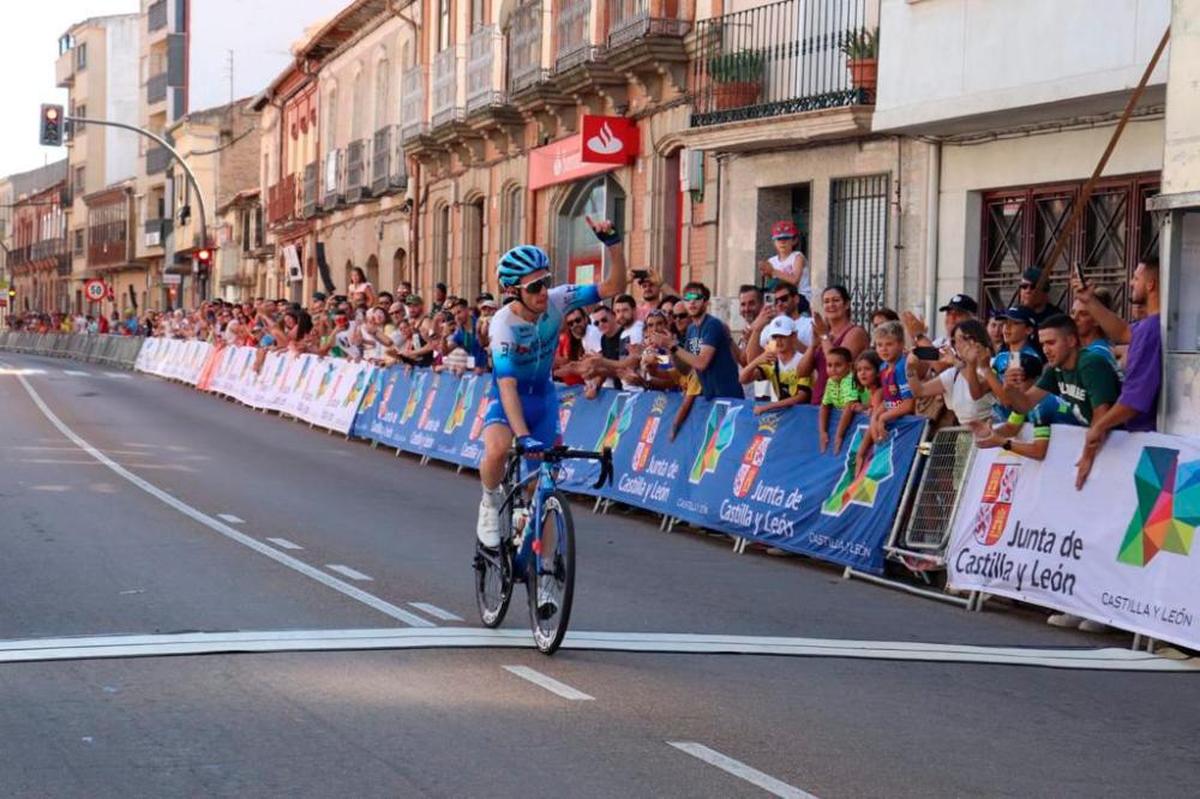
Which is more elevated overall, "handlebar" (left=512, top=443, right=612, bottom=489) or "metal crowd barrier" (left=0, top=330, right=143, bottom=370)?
"metal crowd barrier" (left=0, top=330, right=143, bottom=370)

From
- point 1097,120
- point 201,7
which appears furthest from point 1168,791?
point 201,7

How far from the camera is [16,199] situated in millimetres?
137875

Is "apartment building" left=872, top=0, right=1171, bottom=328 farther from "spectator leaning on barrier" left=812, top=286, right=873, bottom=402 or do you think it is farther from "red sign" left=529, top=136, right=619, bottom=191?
"red sign" left=529, top=136, right=619, bottom=191

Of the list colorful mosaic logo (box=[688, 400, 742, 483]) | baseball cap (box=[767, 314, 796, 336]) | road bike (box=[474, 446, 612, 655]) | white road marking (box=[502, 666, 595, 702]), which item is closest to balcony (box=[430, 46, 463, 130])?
colorful mosaic logo (box=[688, 400, 742, 483])

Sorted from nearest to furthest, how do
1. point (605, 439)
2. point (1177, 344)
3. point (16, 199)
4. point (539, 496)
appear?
point (539, 496), point (1177, 344), point (605, 439), point (16, 199)

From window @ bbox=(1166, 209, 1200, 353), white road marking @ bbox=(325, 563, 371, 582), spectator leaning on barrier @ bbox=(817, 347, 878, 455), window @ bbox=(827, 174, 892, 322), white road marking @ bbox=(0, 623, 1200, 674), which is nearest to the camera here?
white road marking @ bbox=(0, 623, 1200, 674)

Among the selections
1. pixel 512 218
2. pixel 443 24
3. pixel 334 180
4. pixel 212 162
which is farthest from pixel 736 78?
pixel 212 162

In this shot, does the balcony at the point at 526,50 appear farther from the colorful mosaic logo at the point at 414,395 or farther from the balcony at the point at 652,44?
the colorful mosaic logo at the point at 414,395

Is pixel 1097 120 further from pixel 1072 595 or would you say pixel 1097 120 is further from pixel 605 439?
pixel 1072 595

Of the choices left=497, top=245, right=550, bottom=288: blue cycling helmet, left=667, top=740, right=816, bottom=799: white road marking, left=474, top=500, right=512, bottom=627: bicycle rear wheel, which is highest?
left=497, top=245, right=550, bottom=288: blue cycling helmet

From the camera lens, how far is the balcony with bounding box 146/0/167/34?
3425 inches

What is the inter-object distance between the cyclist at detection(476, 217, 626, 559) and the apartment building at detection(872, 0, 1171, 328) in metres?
8.69

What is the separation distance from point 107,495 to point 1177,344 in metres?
8.88

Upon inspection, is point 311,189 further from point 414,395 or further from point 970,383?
point 970,383
